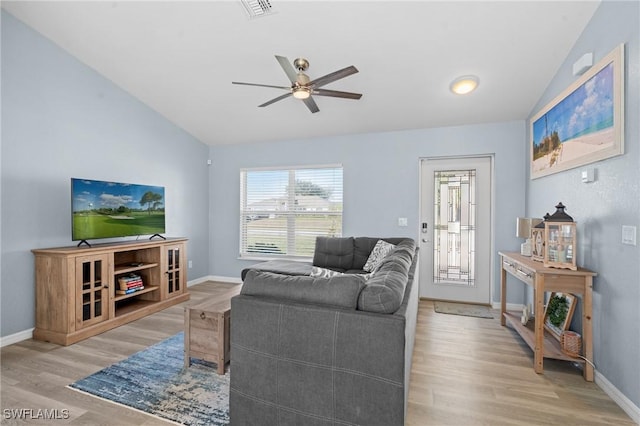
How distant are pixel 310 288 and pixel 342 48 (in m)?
2.44

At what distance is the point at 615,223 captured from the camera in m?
2.11

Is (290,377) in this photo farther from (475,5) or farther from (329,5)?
(475,5)

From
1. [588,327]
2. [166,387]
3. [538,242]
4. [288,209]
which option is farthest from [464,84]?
[166,387]

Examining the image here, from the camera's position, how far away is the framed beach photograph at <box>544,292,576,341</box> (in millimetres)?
2537

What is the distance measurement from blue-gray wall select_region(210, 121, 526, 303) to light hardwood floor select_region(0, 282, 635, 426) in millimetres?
1613

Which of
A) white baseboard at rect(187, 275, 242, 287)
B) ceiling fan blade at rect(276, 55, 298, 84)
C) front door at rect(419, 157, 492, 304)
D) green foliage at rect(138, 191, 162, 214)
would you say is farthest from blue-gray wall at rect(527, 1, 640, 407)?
green foliage at rect(138, 191, 162, 214)

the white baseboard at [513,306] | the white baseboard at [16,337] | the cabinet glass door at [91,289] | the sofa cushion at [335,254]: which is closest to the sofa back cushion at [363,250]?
the sofa cushion at [335,254]

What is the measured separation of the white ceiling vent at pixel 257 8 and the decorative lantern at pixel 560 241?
9.99ft

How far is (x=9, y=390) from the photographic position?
2072 millimetres

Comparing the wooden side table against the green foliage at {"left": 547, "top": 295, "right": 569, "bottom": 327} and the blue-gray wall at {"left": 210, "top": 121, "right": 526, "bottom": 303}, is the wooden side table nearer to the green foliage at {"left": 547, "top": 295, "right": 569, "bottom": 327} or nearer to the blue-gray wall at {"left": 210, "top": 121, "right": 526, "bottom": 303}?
the blue-gray wall at {"left": 210, "top": 121, "right": 526, "bottom": 303}

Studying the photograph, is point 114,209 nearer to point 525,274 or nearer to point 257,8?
point 257,8

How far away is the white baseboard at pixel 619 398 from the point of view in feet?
6.01

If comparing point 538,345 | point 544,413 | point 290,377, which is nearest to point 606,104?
point 538,345

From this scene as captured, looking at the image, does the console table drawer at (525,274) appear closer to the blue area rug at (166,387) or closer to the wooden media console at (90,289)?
the blue area rug at (166,387)
